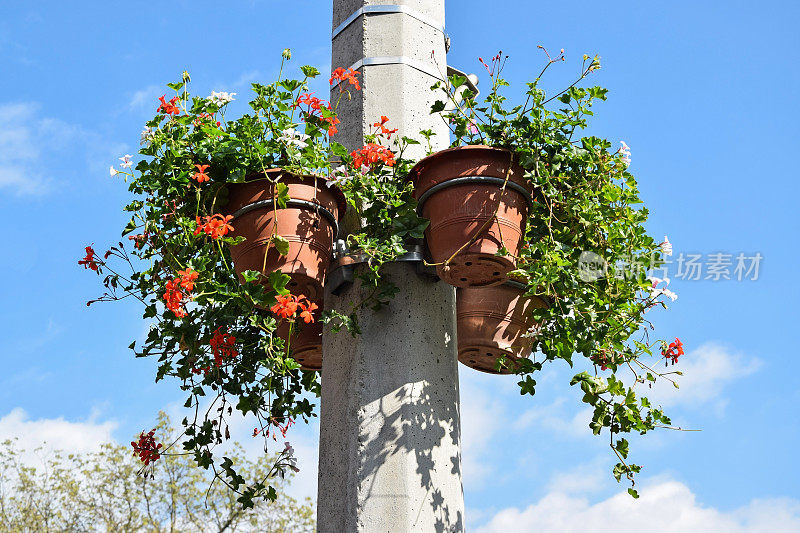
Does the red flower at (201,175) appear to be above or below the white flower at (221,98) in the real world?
below

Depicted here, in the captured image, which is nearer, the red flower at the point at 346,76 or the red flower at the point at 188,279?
the red flower at the point at 188,279

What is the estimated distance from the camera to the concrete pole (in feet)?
7.03

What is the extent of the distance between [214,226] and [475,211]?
2.32 feet

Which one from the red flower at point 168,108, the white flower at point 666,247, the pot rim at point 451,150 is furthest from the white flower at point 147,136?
the white flower at point 666,247

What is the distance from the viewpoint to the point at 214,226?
7.07 ft

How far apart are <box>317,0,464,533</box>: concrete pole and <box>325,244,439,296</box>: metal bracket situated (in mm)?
24

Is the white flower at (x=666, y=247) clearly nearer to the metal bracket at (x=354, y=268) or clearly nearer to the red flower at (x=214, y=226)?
the metal bracket at (x=354, y=268)

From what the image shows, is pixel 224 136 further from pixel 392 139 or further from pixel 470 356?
pixel 470 356

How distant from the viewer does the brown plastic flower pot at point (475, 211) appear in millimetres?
2193

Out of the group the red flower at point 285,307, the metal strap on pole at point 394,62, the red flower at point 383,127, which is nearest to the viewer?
the red flower at point 285,307

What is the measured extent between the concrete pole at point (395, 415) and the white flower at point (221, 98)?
0.42 m

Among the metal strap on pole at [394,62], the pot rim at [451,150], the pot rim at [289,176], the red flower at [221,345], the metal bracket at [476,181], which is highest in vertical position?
the metal strap on pole at [394,62]

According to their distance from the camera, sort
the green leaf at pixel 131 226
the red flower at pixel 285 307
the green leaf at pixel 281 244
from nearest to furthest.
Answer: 1. the red flower at pixel 285 307
2. the green leaf at pixel 281 244
3. the green leaf at pixel 131 226

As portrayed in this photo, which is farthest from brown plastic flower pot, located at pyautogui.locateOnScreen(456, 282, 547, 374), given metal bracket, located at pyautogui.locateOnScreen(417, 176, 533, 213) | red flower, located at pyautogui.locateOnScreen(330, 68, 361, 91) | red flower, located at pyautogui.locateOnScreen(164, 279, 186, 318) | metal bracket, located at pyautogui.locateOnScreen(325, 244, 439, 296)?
red flower, located at pyautogui.locateOnScreen(164, 279, 186, 318)
